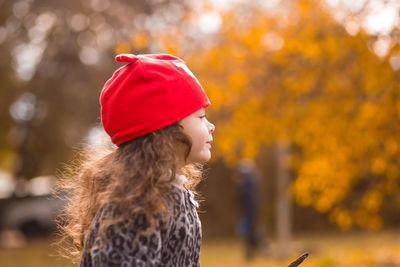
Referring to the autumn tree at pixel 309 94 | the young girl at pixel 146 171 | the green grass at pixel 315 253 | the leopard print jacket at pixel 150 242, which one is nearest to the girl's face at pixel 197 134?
the young girl at pixel 146 171

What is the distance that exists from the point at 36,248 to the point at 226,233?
201 inches

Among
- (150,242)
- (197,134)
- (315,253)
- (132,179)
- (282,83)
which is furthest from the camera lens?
(315,253)

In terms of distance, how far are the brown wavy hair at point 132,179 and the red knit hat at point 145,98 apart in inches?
1.9

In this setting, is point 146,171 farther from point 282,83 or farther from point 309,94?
point 309,94

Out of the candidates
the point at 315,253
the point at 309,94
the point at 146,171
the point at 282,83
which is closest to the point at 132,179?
the point at 146,171

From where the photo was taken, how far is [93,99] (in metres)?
14.1

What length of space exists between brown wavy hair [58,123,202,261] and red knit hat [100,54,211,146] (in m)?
0.05

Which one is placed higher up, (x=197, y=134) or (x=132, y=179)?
(x=197, y=134)

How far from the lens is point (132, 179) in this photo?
68.6 inches

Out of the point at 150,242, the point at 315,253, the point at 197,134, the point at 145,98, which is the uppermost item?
the point at 315,253

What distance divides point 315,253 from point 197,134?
27.5 feet

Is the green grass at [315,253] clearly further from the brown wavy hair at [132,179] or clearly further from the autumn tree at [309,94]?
the brown wavy hair at [132,179]

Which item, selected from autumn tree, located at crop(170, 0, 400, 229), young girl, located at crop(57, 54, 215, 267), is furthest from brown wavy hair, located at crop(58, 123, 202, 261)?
autumn tree, located at crop(170, 0, 400, 229)

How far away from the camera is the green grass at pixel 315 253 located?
7234 millimetres
